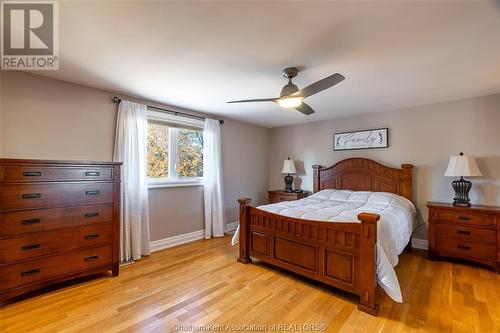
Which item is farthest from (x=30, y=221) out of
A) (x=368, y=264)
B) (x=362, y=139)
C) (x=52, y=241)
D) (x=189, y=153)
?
(x=362, y=139)

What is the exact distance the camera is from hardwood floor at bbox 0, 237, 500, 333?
1.86 meters

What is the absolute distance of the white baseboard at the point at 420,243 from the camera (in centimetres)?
362

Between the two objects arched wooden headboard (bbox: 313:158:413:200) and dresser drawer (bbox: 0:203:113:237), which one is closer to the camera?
dresser drawer (bbox: 0:203:113:237)

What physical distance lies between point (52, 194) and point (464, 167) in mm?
4740

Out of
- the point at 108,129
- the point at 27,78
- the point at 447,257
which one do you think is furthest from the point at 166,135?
the point at 447,257

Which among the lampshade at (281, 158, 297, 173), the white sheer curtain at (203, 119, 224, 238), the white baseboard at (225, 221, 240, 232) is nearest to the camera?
the white sheer curtain at (203, 119, 224, 238)

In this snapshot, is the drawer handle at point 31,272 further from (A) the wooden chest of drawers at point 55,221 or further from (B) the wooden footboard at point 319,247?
(B) the wooden footboard at point 319,247

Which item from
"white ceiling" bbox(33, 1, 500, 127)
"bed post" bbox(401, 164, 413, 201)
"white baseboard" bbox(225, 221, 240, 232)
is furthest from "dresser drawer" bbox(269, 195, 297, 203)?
"white ceiling" bbox(33, 1, 500, 127)

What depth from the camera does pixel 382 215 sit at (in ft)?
8.63

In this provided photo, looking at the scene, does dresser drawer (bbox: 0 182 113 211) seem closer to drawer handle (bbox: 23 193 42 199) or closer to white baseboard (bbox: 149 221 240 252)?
drawer handle (bbox: 23 193 42 199)

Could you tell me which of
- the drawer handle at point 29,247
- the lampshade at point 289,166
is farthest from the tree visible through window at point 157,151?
the lampshade at point 289,166

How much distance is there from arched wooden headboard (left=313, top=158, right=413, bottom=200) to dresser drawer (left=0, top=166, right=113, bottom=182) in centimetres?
355

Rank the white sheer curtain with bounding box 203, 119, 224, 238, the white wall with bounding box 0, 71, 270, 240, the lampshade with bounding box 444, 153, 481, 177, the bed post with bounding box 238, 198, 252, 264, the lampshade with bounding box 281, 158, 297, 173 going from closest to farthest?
the white wall with bounding box 0, 71, 270, 240 → the lampshade with bounding box 444, 153, 481, 177 → the bed post with bounding box 238, 198, 252, 264 → the white sheer curtain with bounding box 203, 119, 224, 238 → the lampshade with bounding box 281, 158, 297, 173

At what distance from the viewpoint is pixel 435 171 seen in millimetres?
3551
